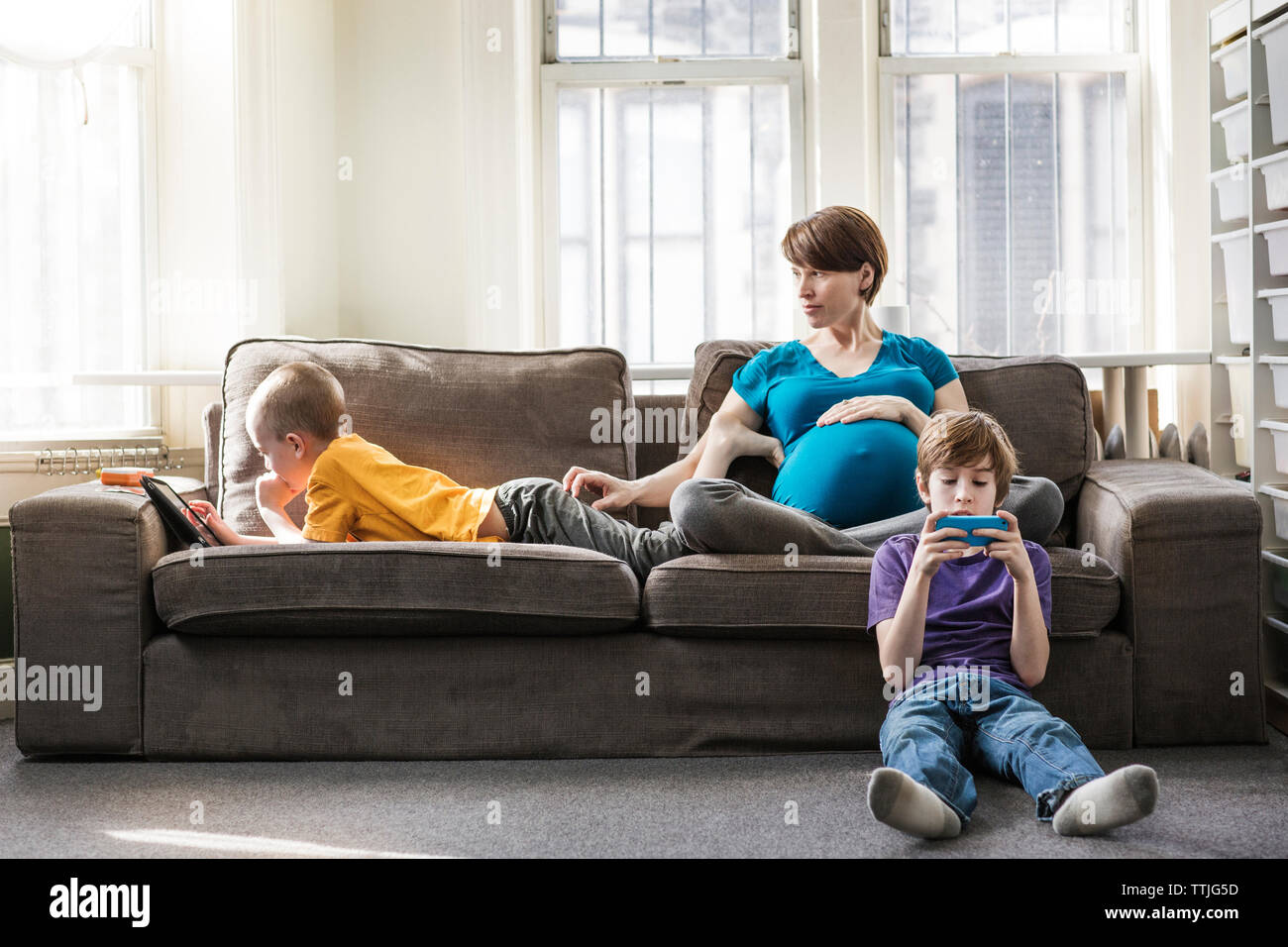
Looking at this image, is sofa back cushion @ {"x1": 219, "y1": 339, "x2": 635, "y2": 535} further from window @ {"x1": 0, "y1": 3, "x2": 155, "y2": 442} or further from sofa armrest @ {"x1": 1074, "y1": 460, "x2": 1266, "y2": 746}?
sofa armrest @ {"x1": 1074, "y1": 460, "x2": 1266, "y2": 746}

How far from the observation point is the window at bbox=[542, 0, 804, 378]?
3.71 metres

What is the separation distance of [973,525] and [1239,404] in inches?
61.0

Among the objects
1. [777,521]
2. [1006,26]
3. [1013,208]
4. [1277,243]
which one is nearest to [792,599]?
[777,521]

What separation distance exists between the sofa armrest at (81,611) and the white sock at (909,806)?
1.34 m

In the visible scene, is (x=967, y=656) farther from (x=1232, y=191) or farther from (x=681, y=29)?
(x=681, y=29)

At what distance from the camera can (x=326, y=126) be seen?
360 cm

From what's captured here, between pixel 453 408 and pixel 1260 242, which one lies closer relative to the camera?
pixel 1260 242

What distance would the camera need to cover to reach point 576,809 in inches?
72.4

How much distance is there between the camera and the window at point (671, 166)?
3707 mm

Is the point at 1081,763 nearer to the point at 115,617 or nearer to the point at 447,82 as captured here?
the point at 115,617

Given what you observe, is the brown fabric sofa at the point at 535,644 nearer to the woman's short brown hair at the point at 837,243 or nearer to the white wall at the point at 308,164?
the woman's short brown hair at the point at 837,243

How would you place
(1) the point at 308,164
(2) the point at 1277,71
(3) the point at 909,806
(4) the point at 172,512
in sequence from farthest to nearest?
(1) the point at 308,164, (2) the point at 1277,71, (4) the point at 172,512, (3) the point at 909,806

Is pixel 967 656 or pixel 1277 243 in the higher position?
pixel 1277 243

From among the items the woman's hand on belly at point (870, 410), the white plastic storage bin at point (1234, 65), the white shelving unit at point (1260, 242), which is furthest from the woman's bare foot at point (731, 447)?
the white plastic storage bin at point (1234, 65)
